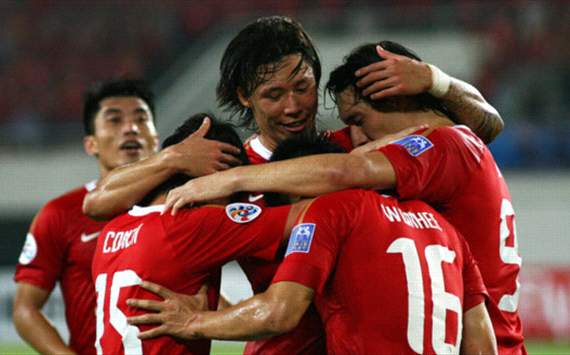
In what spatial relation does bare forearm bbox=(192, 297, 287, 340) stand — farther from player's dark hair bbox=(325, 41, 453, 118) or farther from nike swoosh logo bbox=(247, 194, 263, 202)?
player's dark hair bbox=(325, 41, 453, 118)

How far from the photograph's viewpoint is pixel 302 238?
2.92m

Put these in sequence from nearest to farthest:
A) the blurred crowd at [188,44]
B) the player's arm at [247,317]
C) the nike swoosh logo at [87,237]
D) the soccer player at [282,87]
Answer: the player's arm at [247,317]
the soccer player at [282,87]
the nike swoosh logo at [87,237]
the blurred crowd at [188,44]

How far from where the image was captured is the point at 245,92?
3844mm

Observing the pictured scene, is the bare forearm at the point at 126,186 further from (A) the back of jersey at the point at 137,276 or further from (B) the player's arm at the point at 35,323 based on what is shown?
(B) the player's arm at the point at 35,323

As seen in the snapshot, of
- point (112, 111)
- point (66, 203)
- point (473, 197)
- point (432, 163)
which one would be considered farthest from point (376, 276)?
point (112, 111)

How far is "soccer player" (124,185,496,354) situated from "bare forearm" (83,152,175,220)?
68cm

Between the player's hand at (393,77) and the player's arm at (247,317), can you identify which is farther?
the player's hand at (393,77)

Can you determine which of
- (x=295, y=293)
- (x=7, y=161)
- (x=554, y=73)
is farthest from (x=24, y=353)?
(x=554, y=73)

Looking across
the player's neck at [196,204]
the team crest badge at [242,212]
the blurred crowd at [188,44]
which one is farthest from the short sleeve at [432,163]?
the blurred crowd at [188,44]

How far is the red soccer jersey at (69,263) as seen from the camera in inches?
191

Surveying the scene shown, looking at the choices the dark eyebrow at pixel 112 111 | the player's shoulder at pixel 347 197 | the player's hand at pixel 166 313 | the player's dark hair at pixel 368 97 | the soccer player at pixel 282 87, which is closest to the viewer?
the player's shoulder at pixel 347 197

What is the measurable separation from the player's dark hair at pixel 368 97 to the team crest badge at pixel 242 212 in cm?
65

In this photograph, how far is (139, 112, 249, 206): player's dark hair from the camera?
3.47m

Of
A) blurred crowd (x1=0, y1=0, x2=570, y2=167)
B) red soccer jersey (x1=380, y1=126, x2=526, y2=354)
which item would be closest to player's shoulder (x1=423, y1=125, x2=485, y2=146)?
red soccer jersey (x1=380, y1=126, x2=526, y2=354)
